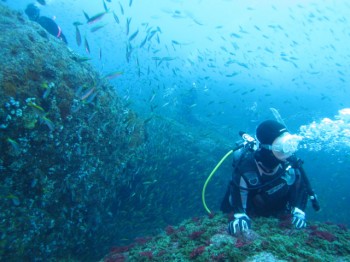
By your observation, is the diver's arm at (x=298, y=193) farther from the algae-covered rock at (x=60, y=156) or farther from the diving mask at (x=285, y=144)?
the algae-covered rock at (x=60, y=156)

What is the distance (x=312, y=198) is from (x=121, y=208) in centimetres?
678

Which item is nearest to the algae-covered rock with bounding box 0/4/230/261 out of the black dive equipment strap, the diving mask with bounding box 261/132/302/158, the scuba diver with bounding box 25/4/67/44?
the scuba diver with bounding box 25/4/67/44

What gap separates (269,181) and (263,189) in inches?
8.4

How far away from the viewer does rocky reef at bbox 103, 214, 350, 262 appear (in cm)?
275

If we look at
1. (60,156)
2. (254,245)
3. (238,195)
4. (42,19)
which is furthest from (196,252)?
(42,19)

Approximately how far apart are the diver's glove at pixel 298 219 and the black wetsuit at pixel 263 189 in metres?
0.20

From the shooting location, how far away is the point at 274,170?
13.1 ft

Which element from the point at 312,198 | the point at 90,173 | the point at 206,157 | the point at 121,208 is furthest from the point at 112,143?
the point at 206,157

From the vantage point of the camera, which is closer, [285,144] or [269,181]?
[285,144]

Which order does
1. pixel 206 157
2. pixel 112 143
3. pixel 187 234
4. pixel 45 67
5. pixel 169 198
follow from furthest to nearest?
1. pixel 206 157
2. pixel 169 198
3. pixel 112 143
4. pixel 45 67
5. pixel 187 234

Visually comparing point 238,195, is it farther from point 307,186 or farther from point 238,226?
point 307,186

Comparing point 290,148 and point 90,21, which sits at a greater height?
point 90,21

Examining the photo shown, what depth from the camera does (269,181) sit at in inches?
152

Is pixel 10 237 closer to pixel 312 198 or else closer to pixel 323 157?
pixel 312 198
